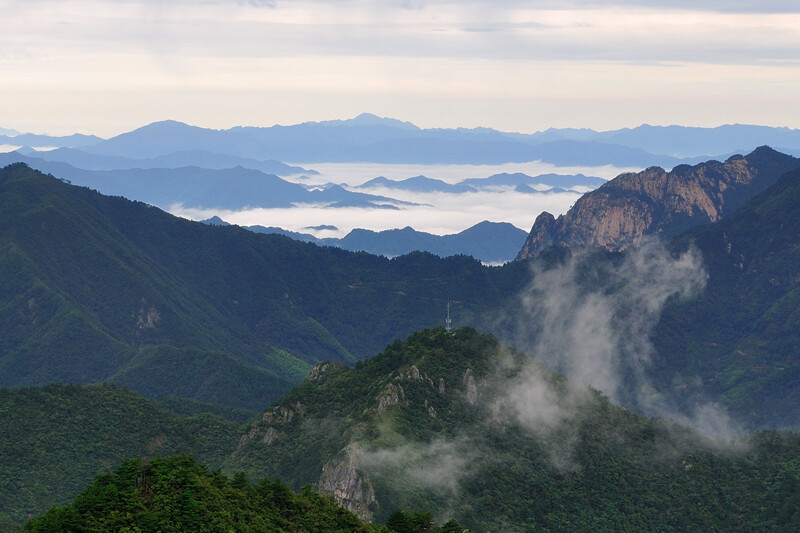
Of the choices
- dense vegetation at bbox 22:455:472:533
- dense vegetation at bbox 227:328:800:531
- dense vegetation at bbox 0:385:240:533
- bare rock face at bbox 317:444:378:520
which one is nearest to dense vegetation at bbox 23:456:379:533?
dense vegetation at bbox 22:455:472:533

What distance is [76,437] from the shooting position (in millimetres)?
152875

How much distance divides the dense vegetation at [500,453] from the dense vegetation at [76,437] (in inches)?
730

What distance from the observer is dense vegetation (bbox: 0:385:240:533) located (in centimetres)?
14012

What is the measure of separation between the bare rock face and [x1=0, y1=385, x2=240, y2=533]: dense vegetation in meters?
27.7

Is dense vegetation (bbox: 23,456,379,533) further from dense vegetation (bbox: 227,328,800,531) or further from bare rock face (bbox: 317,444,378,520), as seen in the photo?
dense vegetation (bbox: 227,328,800,531)

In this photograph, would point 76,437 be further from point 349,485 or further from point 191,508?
point 191,508

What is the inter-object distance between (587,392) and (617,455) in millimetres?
14924

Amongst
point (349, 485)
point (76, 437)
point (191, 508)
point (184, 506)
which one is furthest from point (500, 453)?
point (184, 506)

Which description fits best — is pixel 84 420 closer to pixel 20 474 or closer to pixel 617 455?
pixel 20 474

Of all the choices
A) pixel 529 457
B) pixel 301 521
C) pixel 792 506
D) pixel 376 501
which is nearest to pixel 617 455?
pixel 529 457

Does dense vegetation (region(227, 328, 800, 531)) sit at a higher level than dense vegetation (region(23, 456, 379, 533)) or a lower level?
lower

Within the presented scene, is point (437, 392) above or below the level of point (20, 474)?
above

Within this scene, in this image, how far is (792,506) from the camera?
422 feet

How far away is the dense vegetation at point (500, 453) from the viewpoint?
127 m
